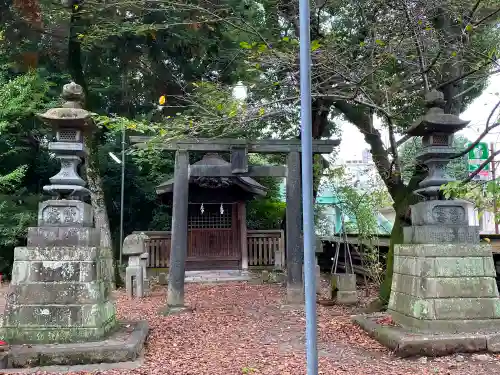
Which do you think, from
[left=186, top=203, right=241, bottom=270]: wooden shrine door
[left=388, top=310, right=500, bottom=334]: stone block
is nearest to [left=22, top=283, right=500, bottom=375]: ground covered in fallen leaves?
[left=388, top=310, right=500, bottom=334]: stone block

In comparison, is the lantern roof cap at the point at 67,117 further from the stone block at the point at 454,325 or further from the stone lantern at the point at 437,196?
the stone block at the point at 454,325

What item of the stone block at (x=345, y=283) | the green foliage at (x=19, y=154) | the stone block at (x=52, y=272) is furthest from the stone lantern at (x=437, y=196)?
the green foliage at (x=19, y=154)

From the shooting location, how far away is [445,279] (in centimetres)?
540

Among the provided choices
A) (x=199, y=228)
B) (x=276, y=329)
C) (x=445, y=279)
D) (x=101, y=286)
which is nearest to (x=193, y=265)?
(x=199, y=228)

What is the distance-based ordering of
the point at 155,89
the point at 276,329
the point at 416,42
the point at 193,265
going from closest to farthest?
1. the point at 416,42
2. the point at 276,329
3. the point at 155,89
4. the point at 193,265

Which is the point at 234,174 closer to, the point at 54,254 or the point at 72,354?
the point at 54,254

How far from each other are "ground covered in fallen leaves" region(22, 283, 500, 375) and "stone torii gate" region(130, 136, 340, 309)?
25.0 inches

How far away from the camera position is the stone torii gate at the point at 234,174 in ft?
28.0

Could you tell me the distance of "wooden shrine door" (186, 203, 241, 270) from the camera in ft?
49.2

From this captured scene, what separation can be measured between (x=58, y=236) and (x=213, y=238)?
991 cm

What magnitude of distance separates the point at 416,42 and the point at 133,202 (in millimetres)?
15170

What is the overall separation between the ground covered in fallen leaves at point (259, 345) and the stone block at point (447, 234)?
55.8 inches

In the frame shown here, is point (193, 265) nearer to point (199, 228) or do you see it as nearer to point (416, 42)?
point (199, 228)

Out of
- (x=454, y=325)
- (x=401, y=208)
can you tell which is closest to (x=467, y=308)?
(x=454, y=325)
